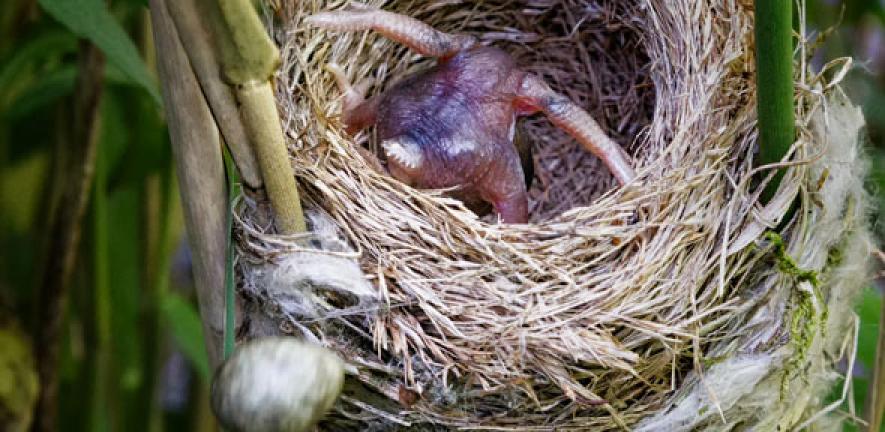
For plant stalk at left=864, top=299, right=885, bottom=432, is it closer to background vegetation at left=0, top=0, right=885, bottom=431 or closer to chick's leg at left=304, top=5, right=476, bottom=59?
background vegetation at left=0, top=0, right=885, bottom=431

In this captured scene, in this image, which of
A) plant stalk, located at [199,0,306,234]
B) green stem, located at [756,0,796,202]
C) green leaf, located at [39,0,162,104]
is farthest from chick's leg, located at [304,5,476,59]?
green stem, located at [756,0,796,202]

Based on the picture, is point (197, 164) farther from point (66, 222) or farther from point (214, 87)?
point (66, 222)

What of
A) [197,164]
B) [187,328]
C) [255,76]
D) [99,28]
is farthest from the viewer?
[187,328]

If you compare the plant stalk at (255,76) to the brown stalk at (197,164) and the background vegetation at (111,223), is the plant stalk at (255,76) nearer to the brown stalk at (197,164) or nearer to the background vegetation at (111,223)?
the brown stalk at (197,164)

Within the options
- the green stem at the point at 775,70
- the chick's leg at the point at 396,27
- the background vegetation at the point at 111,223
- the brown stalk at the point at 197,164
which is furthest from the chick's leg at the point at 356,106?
the green stem at the point at 775,70

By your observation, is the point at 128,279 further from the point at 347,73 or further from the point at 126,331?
the point at 347,73

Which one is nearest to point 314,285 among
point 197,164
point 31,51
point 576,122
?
point 197,164

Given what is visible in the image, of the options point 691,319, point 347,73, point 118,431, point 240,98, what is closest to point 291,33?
point 347,73
